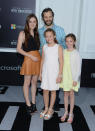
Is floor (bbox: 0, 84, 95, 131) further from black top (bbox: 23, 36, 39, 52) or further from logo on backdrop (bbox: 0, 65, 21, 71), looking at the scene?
black top (bbox: 23, 36, 39, 52)

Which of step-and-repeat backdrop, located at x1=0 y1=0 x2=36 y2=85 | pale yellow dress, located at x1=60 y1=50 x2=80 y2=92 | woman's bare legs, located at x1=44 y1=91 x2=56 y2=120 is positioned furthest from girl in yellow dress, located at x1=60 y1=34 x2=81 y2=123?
step-and-repeat backdrop, located at x1=0 y1=0 x2=36 y2=85

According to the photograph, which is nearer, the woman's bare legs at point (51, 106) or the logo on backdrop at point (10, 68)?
the woman's bare legs at point (51, 106)

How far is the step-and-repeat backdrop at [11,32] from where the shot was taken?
3.61 m

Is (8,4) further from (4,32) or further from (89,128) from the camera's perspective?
(89,128)

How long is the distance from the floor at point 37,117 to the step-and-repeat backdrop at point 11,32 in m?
0.55

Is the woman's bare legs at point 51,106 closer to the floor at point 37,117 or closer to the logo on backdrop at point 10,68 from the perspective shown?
the floor at point 37,117

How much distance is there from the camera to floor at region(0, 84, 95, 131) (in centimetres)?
228

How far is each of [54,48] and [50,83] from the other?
1.36 feet

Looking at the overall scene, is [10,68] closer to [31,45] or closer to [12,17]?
[12,17]

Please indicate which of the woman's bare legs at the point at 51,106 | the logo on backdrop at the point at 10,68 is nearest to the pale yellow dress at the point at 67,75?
the woman's bare legs at the point at 51,106

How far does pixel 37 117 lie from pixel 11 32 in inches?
71.3

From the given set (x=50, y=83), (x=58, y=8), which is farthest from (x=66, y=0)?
(x=50, y=83)

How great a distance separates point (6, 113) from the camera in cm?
260

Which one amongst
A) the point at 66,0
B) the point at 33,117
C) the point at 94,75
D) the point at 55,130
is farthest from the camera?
the point at 94,75
